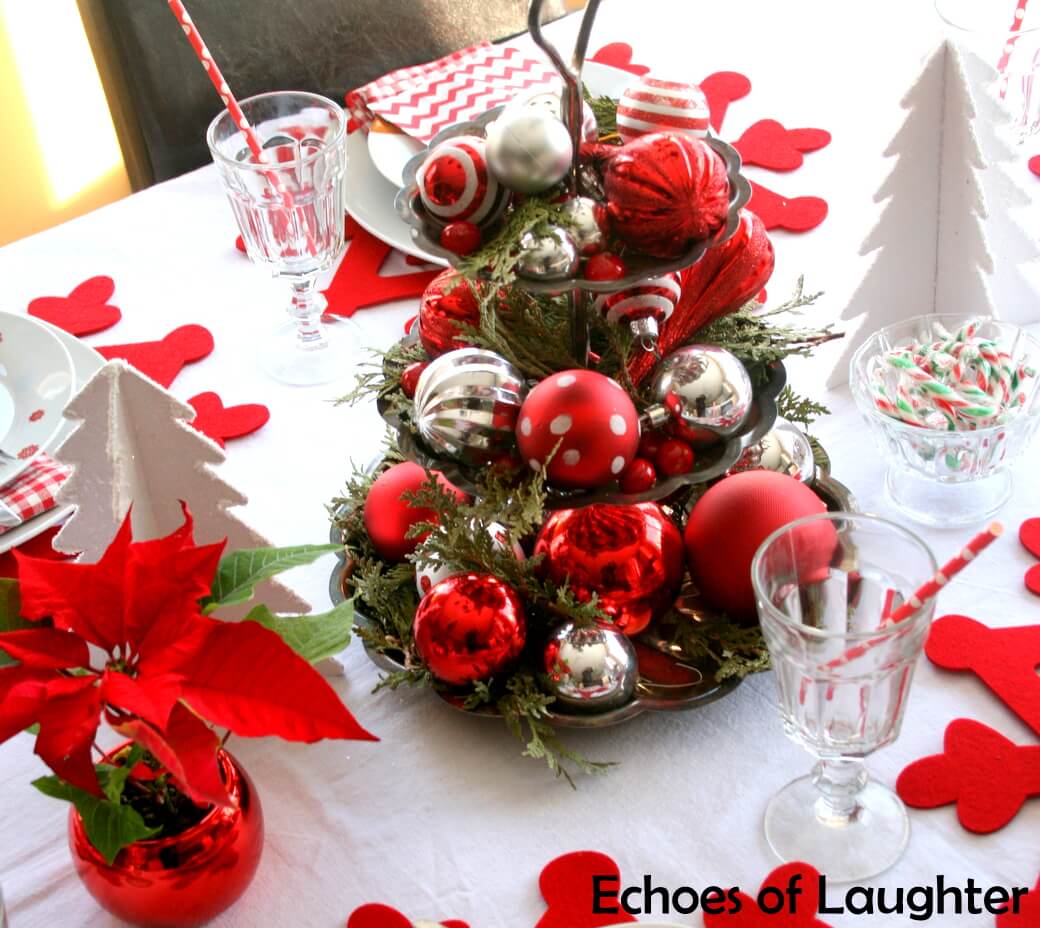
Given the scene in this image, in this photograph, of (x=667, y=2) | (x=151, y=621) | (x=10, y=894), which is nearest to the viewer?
(x=151, y=621)

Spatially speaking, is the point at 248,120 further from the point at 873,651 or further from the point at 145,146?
the point at 873,651

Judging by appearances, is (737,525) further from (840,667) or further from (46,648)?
(46,648)

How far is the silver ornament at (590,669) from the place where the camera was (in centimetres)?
76

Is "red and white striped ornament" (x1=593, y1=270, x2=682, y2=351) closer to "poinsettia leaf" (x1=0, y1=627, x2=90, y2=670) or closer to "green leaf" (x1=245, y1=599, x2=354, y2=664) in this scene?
"green leaf" (x1=245, y1=599, x2=354, y2=664)

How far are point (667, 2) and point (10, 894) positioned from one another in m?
1.17

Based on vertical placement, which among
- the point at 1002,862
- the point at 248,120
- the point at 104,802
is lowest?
the point at 1002,862

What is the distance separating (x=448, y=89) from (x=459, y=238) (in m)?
0.59

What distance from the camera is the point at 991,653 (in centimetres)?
80

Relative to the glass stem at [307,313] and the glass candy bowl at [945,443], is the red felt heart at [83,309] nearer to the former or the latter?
the glass stem at [307,313]

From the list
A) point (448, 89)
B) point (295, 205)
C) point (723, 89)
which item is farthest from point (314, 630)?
point (723, 89)

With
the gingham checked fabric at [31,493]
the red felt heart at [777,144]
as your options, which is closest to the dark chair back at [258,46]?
the red felt heart at [777,144]

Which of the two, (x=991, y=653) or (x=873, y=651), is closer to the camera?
(x=873, y=651)

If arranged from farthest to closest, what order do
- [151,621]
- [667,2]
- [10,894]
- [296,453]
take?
[667,2], [296,453], [10,894], [151,621]

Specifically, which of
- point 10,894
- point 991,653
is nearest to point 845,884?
point 991,653
